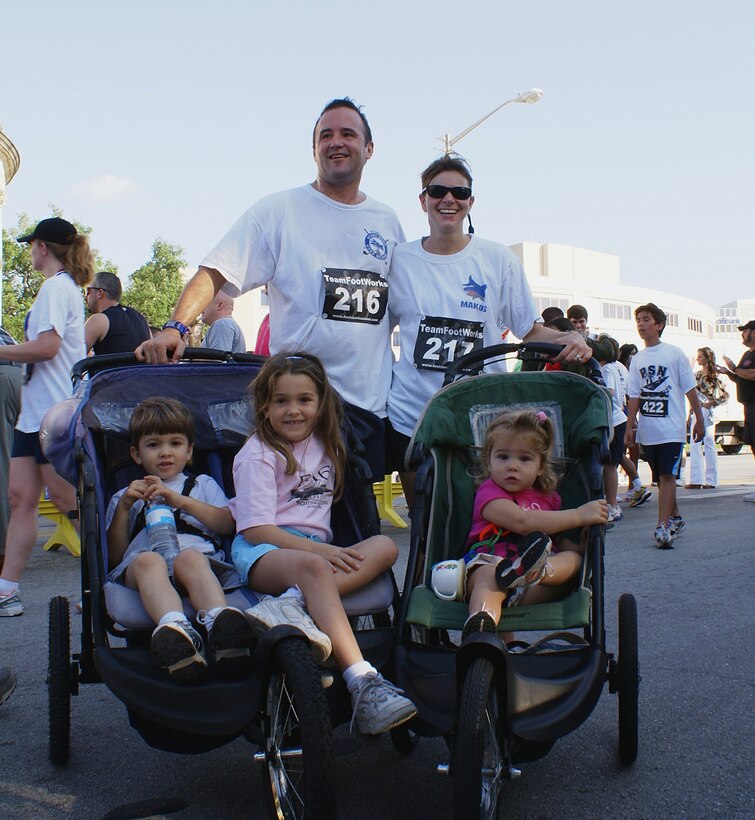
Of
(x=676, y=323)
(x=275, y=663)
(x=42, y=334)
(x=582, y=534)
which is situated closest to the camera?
(x=275, y=663)

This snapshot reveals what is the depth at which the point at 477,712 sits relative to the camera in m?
2.27

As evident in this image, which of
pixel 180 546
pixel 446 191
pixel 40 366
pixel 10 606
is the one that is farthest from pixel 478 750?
pixel 40 366

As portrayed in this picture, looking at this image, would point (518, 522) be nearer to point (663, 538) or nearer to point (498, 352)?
point (498, 352)

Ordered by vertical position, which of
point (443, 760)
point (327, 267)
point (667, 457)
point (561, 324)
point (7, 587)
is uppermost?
point (561, 324)

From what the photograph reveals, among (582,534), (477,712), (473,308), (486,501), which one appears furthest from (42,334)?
(477,712)

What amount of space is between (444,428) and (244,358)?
92 centimetres

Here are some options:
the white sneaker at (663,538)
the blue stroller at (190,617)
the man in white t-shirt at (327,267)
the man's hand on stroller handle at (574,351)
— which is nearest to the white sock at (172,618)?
the blue stroller at (190,617)

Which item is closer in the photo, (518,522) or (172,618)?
(172,618)

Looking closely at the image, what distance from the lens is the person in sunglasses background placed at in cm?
411

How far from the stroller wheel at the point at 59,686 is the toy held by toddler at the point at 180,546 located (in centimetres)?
25

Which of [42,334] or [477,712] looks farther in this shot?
[42,334]

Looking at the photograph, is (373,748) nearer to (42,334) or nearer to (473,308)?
(473,308)

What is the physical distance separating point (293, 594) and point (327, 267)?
165 cm

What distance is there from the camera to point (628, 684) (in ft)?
9.72
